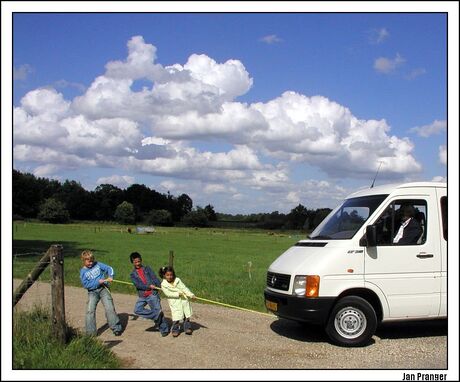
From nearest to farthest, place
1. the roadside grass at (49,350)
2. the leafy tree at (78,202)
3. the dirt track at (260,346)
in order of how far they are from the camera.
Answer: the roadside grass at (49,350) → the dirt track at (260,346) → the leafy tree at (78,202)

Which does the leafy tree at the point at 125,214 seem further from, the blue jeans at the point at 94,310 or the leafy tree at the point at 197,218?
the blue jeans at the point at 94,310

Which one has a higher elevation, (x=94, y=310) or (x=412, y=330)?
(x=94, y=310)

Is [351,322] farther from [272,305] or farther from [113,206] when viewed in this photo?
[113,206]

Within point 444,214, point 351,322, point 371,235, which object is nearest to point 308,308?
point 351,322

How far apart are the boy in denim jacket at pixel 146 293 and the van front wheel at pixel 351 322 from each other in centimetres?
276

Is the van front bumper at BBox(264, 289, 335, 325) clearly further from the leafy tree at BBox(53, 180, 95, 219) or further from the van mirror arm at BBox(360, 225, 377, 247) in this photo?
the leafy tree at BBox(53, 180, 95, 219)

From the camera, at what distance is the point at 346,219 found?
30.2ft

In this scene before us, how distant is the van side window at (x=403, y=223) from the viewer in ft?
28.7

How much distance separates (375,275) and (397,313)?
72 centimetres

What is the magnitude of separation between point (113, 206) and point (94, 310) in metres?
123

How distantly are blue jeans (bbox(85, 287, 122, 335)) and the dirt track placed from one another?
21 centimetres

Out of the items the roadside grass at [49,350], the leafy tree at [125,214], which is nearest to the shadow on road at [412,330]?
the roadside grass at [49,350]

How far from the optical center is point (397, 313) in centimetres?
854

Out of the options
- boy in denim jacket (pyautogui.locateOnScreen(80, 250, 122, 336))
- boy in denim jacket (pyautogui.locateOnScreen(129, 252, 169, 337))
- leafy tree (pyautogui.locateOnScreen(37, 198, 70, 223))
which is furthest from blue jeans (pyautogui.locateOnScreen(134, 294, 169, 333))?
leafy tree (pyautogui.locateOnScreen(37, 198, 70, 223))
